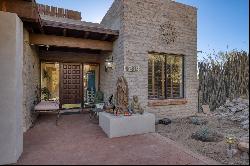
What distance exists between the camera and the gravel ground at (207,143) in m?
3.94

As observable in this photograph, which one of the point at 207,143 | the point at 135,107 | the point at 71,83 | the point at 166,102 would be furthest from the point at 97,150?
the point at 71,83

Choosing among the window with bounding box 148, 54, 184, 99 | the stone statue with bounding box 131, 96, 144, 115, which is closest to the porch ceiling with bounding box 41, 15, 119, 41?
the window with bounding box 148, 54, 184, 99

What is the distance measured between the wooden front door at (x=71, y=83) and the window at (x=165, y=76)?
4233 mm

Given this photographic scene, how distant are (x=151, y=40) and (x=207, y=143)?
406cm

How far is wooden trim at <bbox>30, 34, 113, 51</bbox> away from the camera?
22.9 feet

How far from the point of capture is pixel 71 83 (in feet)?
33.0

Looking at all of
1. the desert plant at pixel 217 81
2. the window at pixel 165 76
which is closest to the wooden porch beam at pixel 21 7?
the window at pixel 165 76

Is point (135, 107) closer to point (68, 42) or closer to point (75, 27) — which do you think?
point (75, 27)

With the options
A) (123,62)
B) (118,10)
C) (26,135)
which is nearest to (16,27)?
(26,135)

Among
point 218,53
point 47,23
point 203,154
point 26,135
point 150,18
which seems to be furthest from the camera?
point 218,53

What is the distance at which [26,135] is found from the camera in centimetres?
551

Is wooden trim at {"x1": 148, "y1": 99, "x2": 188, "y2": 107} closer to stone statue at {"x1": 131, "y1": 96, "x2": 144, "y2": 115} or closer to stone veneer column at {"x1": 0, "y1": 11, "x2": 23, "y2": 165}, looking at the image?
stone statue at {"x1": 131, "y1": 96, "x2": 144, "y2": 115}

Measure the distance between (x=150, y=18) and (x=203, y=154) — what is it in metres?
5.04

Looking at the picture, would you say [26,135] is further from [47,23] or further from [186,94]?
[186,94]
